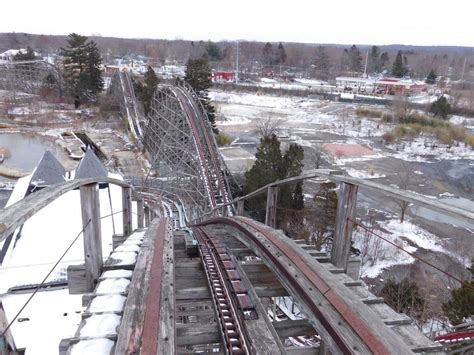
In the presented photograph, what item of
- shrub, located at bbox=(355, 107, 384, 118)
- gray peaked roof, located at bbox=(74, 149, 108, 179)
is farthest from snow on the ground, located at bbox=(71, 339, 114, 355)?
shrub, located at bbox=(355, 107, 384, 118)

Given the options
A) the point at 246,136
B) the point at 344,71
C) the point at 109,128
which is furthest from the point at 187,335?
the point at 344,71

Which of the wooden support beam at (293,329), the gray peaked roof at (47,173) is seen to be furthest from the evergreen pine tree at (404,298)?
the gray peaked roof at (47,173)

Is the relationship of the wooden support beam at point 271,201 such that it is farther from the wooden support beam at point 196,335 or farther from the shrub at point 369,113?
the shrub at point 369,113

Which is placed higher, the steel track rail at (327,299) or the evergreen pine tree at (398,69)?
the evergreen pine tree at (398,69)

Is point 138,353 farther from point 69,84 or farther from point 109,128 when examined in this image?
point 69,84

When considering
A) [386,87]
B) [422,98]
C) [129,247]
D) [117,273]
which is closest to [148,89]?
[129,247]
